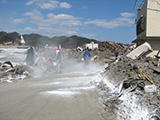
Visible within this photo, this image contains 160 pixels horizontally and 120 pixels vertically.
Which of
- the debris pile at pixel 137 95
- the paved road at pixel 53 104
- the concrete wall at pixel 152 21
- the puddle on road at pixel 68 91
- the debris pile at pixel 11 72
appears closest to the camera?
Answer: the debris pile at pixel 137 95

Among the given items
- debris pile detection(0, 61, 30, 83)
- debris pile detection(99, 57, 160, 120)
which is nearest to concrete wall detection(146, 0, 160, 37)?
debris pile detection(99, 57, 160, 120)

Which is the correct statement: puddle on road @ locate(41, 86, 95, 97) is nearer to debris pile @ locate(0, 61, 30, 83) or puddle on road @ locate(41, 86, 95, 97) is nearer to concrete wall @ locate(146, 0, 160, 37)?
debris pile @ locate(0, 61, 30, 83)

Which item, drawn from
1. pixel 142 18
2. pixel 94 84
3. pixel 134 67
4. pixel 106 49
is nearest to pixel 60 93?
pixel 94 84

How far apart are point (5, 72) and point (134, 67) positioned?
6601 mm

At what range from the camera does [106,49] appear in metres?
23.8

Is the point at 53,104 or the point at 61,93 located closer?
the point at 53,104

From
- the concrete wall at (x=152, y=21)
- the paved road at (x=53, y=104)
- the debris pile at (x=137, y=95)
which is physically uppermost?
the concrete wall at (x=152, y=21)

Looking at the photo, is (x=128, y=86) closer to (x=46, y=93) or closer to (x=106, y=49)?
(x=46, y=93)

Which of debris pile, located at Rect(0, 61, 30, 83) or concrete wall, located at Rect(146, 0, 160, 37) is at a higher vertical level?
concrete wall, located at Rect(146, 0, 160, 37)

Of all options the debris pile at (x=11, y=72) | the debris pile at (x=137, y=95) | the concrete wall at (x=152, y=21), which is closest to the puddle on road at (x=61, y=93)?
the debris pile at (x=137, y=95)

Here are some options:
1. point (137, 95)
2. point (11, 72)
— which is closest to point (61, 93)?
point (137, 95)

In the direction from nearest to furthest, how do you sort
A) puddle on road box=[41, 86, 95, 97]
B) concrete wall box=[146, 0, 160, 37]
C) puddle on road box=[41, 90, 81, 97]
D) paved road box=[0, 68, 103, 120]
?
paved road box=[0, 68, 103, 120] < puddle on road box=[41, 90, 81, 97] < puddle on road box=[41, 86, 95, 97] < concrete wall box=[146, 0, 160, 37]

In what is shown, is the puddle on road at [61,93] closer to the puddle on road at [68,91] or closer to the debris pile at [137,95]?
the puddle on road at [68,91]

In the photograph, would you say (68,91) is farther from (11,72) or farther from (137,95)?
(11,72)
